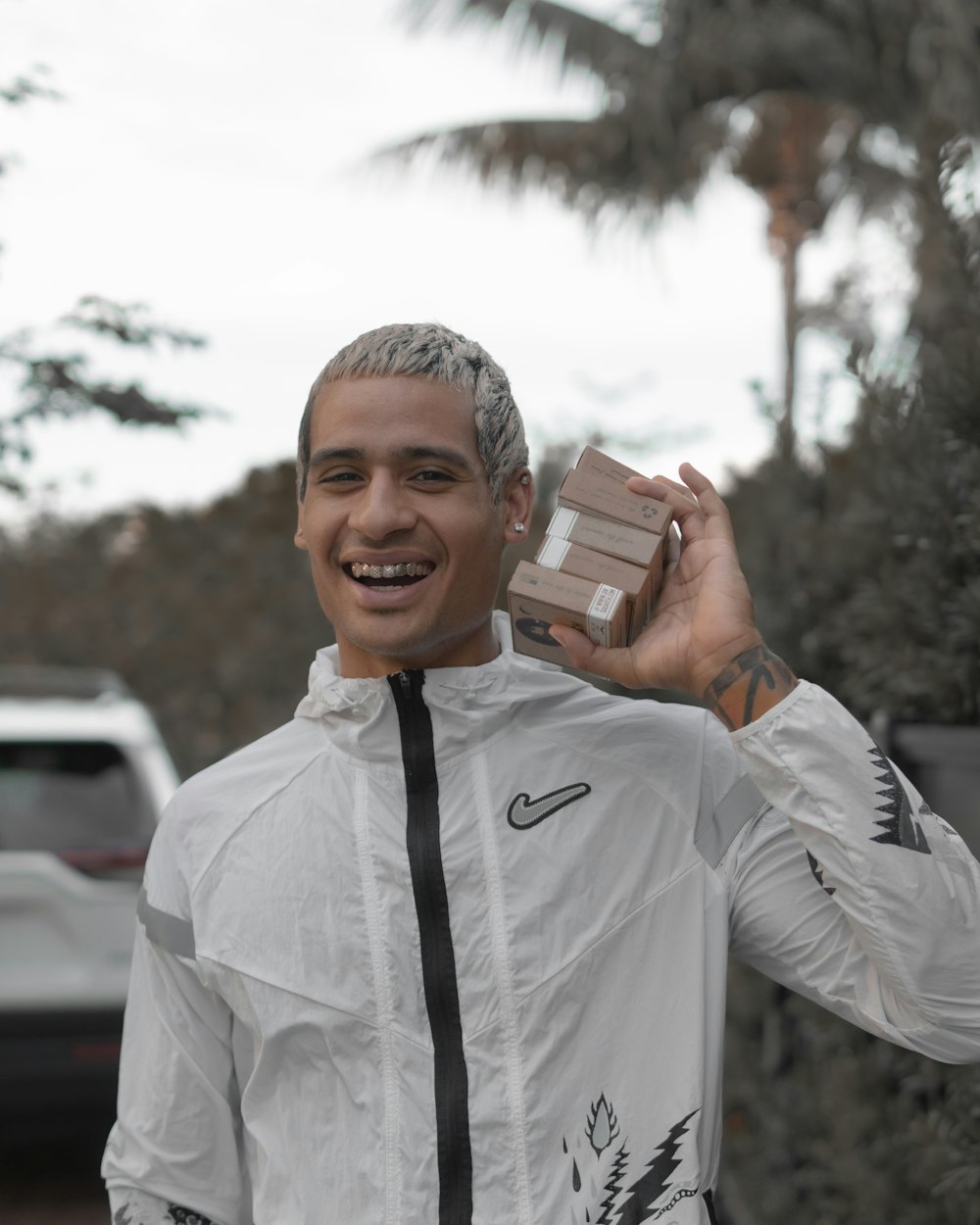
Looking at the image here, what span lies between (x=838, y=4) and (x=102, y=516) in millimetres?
12775

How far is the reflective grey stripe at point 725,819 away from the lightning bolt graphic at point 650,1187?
360 millimetres

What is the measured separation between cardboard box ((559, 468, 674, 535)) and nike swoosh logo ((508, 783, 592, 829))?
35 centimetres

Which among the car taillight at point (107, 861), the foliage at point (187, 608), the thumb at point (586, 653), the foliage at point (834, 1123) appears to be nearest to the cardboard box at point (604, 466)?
the thumb at point (586, 653)

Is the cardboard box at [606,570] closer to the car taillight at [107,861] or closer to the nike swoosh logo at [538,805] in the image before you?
the nike swoosh logo at [538,805]

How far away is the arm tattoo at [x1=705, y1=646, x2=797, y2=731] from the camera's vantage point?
1.85 m

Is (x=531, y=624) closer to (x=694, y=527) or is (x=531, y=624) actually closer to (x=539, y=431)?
(x=694, y=527)

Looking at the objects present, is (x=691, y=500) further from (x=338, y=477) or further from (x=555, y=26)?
(x=555, y=26)

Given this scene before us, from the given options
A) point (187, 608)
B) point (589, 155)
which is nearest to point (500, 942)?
point (589, 155)

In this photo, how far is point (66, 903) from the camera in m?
5.38

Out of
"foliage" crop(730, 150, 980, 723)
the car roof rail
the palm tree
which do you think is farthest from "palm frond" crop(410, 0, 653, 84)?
"foliage" crop(730, 150, 980, 723)

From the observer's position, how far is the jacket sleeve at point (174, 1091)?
2.01 metres

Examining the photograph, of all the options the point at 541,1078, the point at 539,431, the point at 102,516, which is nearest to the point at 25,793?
the point at 541,1078

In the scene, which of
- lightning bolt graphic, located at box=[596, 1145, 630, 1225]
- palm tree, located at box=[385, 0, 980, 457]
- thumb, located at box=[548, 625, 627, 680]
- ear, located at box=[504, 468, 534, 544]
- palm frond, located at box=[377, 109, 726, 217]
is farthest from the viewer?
palm frond, located at box=[377, 109, 726, 217]

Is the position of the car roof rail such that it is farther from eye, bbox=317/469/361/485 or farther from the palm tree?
the palm tree
